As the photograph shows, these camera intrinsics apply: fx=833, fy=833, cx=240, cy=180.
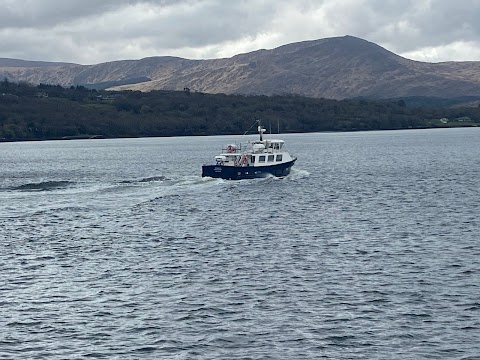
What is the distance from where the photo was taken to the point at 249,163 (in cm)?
13488

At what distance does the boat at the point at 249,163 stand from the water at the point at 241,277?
22.4m

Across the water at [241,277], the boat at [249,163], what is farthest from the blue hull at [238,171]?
the water at [241,277]

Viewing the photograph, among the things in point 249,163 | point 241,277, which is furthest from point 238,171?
point 241,277

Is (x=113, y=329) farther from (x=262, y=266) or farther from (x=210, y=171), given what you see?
(x=210, y=171)

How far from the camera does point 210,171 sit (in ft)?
435

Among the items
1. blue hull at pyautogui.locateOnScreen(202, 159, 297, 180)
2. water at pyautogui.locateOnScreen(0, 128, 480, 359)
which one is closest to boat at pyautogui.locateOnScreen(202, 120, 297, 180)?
blue hull at pyautogui.locateOnScreen(202, 159, 297, 180)

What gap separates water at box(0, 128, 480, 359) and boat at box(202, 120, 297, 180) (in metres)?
22.4

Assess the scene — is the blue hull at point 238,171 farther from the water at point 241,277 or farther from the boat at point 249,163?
the water at point 241,277

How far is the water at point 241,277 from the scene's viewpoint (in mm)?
41562

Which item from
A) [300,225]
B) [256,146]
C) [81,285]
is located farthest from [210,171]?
[81,285]

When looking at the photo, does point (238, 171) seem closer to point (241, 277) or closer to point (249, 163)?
point (249, 163)

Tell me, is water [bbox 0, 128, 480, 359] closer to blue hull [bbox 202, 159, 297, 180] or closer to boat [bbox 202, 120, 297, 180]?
blue hull [bbox 202, 159, 297, 180]

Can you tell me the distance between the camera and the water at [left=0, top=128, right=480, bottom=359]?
41.6m

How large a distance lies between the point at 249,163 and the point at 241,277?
7955 cm
